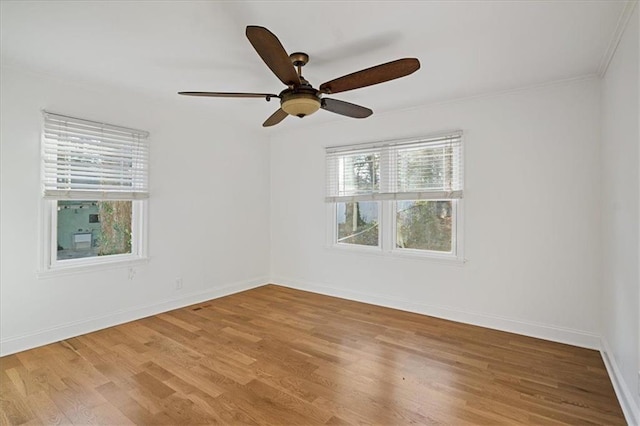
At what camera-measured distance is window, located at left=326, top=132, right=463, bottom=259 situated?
3.60 m

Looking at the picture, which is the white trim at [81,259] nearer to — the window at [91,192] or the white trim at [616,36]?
the window at [91,192]

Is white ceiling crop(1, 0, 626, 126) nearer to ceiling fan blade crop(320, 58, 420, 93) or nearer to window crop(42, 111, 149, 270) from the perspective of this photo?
ceiling fan blade crop(320, 58, 420, 93)

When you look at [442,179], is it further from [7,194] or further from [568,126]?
[7,194]

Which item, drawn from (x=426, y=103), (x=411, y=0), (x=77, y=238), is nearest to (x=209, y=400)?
(x=77, y=238)

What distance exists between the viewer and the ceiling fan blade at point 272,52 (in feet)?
5.32

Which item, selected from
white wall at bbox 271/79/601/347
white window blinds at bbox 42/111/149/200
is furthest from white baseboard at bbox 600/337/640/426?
white window blinds at bbox 42/111/149/200

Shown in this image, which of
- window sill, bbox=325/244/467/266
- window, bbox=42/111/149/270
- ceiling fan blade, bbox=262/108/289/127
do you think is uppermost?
ceiling fan blade, bbox=262/108/289/127

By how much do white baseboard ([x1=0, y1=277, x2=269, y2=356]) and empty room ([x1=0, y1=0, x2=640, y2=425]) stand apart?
0.9 inches

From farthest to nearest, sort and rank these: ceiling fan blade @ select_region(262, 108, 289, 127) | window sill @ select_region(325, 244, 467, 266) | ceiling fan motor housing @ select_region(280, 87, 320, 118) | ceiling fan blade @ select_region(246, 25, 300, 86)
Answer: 1. window sill @ select_region(325, 244, 467, 266)
2. ceiling fan blade @ select_region(262, 108, 289, 127)
3. ceiling fan motor housing @ select_region(280, 87, 320, 118)
4. ceiling fan blade @ select_region(246, 25, 300, 86)

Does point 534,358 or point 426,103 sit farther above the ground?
point 426,103

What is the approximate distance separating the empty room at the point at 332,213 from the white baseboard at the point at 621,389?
0.10ft

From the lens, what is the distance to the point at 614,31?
2143mm

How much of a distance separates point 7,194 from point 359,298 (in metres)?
3.74

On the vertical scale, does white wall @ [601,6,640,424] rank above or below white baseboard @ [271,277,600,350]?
above
